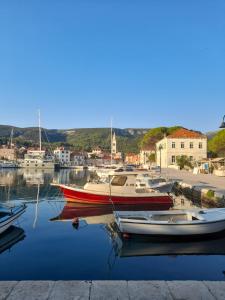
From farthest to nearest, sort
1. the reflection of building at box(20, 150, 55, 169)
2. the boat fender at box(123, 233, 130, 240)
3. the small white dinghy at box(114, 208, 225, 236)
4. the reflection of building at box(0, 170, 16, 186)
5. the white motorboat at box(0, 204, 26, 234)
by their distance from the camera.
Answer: the reflection of building at box(20, 150, 55, 169) → the reflection of building at box(0, 170, 16, 186) → the white motorboat at box(0, 204, 26, 234) → the boat fender at box(123, 233, 130, 240) → the small white dinghy at box(114, 208, 225, 236)

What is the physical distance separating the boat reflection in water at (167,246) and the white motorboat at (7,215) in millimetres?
4878

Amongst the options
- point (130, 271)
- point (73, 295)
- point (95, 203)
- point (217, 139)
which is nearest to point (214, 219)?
point (130, 271)

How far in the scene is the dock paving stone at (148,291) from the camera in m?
6.48

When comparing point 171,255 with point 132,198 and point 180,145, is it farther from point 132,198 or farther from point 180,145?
point 180,145

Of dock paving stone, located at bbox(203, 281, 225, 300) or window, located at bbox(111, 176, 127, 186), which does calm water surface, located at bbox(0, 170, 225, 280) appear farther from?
window, located at bbox(111, 176, 127, 186)

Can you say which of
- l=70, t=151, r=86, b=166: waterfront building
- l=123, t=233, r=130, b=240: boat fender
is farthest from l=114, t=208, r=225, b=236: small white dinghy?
l=70, t=151, r=86, b=166: waterfront building

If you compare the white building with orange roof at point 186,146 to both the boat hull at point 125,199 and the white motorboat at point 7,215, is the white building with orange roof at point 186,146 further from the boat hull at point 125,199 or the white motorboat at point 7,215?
the white motorboat at point 7,215

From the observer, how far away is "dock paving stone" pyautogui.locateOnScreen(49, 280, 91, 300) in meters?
6.50

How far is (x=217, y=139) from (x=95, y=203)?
2089 inches

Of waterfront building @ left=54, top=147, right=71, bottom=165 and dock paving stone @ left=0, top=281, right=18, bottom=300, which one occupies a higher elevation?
waterfront building @ left=54, top=147, right=71, bottom=165

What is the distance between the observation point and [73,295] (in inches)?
260

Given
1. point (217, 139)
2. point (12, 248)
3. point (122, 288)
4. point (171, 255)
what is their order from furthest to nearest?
point (217, 139) < point (12, 248) < point (171, 255) < point (122, 288)

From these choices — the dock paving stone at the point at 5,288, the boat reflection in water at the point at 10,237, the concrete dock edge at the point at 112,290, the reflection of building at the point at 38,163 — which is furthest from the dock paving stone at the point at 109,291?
the reflection of building at the point at 38,163

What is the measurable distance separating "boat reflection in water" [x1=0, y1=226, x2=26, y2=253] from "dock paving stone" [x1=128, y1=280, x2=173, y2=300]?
27.6ft
